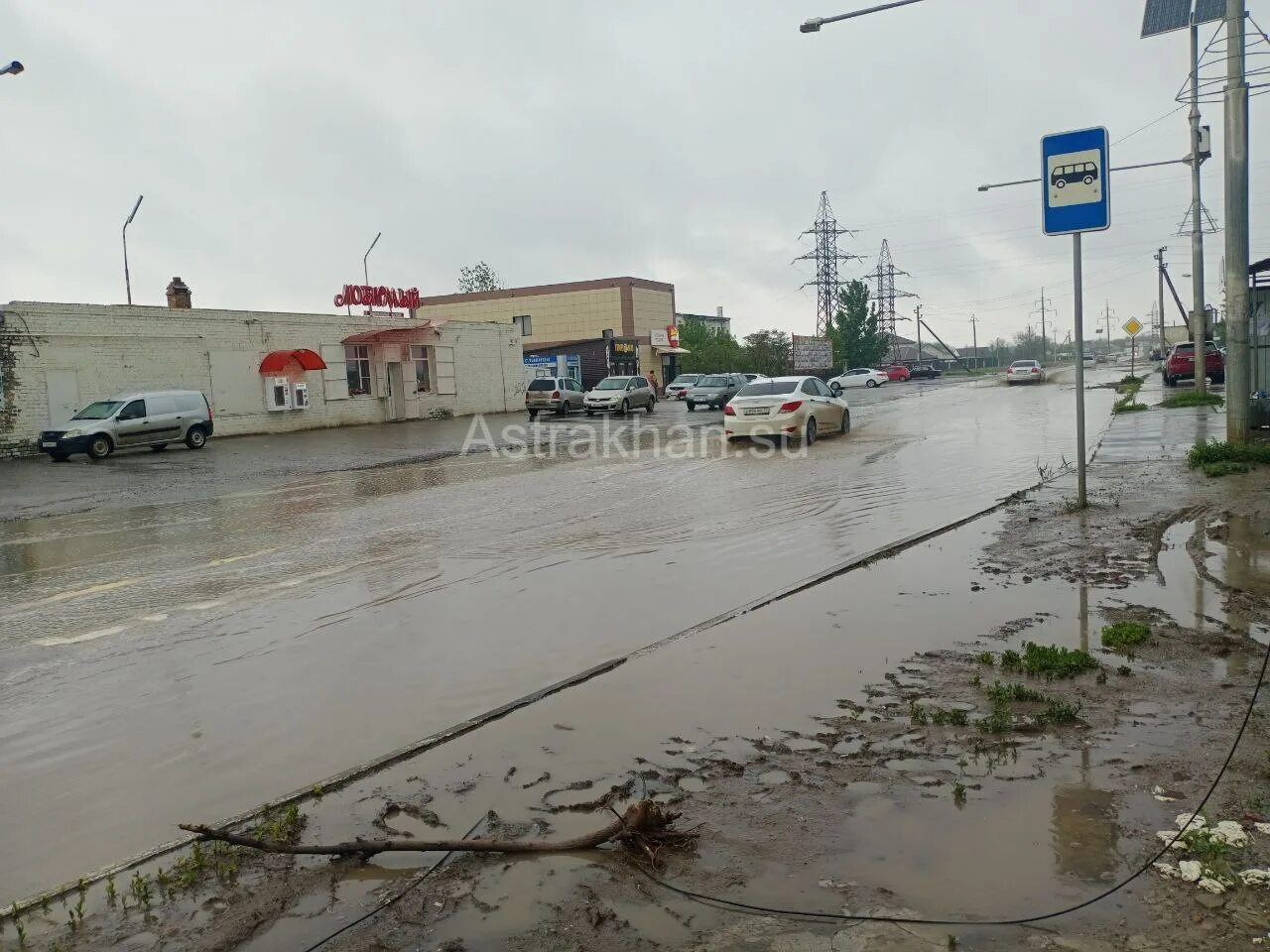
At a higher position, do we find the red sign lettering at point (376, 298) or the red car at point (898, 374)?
the red sign lettering at point (376, 298)

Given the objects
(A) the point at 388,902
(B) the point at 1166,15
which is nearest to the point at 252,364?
(B) the point at 1166,15

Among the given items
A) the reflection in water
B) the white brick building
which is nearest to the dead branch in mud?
the reflection in water

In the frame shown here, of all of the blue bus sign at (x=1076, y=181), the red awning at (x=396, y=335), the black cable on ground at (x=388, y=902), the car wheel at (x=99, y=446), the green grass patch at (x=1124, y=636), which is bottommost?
the black cable on ground at (x=388, y=902)

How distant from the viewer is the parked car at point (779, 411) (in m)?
21.4

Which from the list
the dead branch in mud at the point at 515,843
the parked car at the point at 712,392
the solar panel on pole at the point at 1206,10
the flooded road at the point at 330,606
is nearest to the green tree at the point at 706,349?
the parked car at the point at 712,392

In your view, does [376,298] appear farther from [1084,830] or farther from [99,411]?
[1084,830]

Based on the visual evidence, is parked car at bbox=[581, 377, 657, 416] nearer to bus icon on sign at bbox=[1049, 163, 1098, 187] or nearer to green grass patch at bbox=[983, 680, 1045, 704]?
bus icon on sign at bbox=[1049, 163, 1098, 187]

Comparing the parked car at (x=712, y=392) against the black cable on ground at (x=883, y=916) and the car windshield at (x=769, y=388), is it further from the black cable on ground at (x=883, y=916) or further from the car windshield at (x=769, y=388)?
the black cable on ground at (x=883, y=916)

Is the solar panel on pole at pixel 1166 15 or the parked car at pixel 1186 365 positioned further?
the parked car at pixel 1186 365

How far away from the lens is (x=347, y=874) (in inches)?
142

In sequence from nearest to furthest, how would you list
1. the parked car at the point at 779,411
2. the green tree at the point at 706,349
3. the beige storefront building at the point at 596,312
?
1. the parked car at the point at 779,411
2. the beige storefront building at the point at 596,312
3. the green tree at the point at 706,349

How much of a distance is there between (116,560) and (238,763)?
21.2 feet

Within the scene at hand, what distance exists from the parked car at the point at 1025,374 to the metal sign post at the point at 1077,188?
48976mm

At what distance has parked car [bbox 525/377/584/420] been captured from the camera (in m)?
40.7
